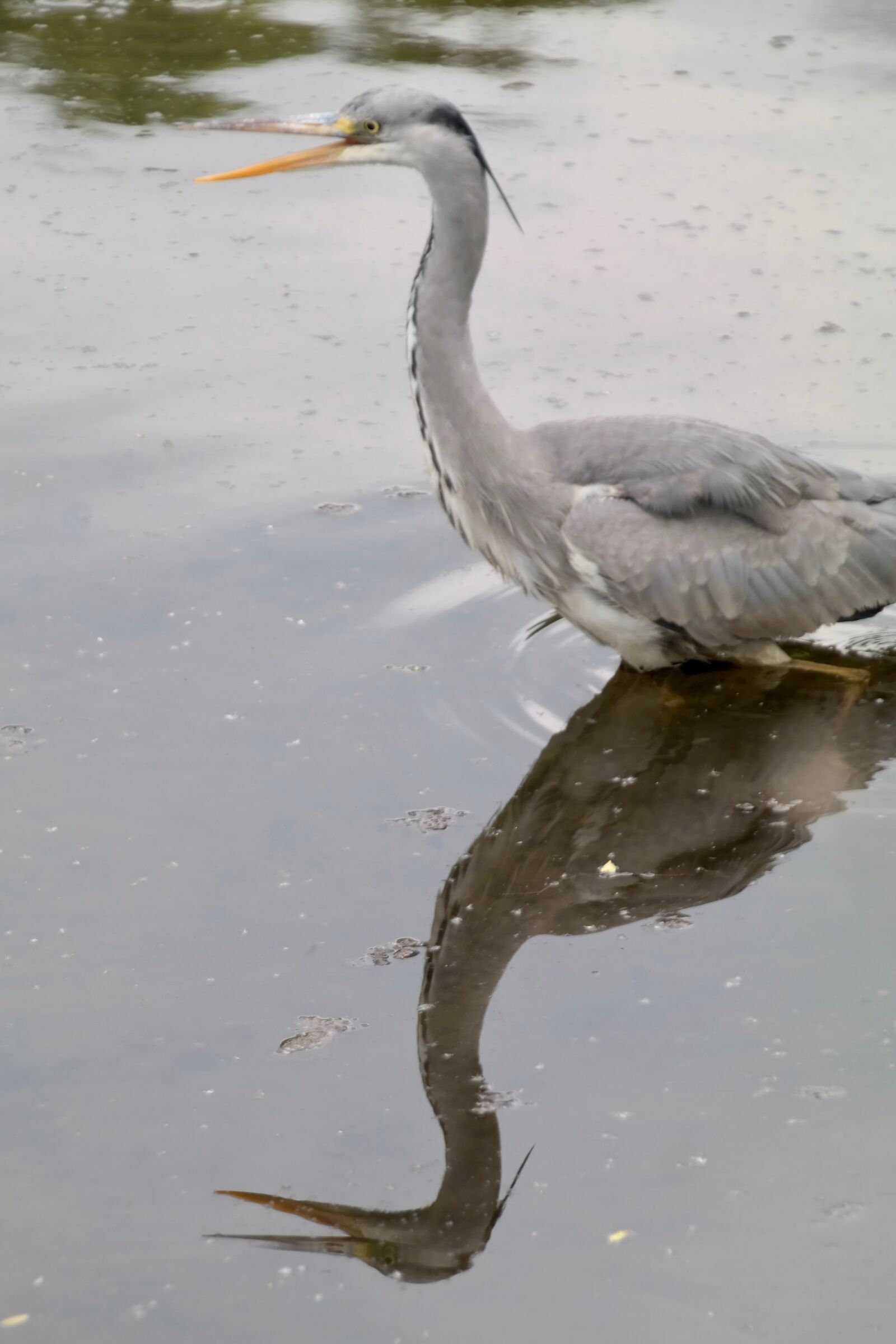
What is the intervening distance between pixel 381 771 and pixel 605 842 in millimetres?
664

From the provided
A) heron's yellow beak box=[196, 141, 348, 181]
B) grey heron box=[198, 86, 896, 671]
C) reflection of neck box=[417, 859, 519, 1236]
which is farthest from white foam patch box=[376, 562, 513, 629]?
heron's yellow beak box=[196, 141, 348, 181]

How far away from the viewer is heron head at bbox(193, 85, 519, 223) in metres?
4.71

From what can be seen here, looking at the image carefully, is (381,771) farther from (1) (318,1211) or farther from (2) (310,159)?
(2) (310,159)

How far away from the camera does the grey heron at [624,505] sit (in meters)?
4.88

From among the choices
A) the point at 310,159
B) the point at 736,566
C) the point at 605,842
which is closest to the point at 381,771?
the point at 605,842

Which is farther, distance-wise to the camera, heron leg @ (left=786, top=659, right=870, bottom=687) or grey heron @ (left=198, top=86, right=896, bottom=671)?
heron leg @ (left=786, top=659, right=870, bottom=687)

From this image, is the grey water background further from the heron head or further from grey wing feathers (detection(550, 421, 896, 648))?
the heron head

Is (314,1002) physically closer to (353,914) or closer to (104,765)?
(353,914)

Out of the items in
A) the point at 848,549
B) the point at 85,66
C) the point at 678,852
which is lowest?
the point at 678,852

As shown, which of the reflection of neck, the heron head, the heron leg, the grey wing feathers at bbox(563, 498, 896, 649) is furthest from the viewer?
the heron leg

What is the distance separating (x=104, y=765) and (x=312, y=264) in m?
3.70

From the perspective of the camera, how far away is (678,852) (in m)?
4.41

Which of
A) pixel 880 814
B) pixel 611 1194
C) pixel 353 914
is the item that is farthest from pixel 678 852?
pixel 611 1194

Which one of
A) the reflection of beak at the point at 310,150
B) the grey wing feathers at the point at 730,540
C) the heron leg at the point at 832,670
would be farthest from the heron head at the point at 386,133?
the heron leg at the point at 832,670
